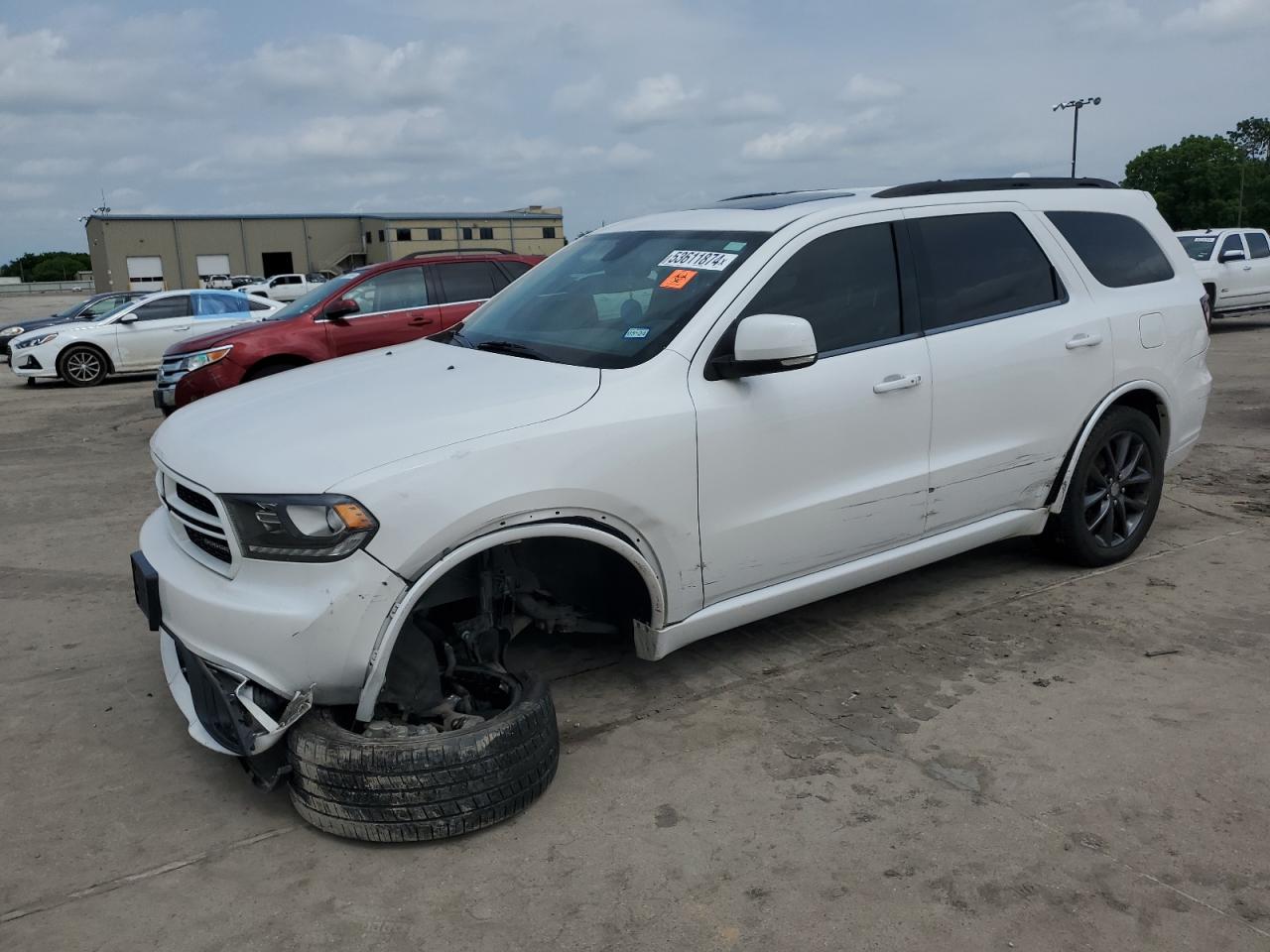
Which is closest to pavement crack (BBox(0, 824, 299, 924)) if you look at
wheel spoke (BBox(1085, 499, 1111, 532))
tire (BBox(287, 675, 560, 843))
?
tire (BBox(287, 675, 560, 843))

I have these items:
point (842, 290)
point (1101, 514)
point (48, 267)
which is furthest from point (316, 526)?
point (48, 267)

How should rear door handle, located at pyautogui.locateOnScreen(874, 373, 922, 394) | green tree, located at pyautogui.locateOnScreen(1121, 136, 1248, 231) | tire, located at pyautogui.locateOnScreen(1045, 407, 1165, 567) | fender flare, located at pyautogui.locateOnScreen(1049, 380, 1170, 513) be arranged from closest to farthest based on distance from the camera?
rear door handle, located at pyautogui.locateOnScreen(874, 373, 922, 394) < fender flare, located at pyautogui.locateOnScreen(1049, 380, 1170, 513) < tire, located at pyautogui.locateOnScreen(1045, 407, 1165, 567) < green tree, located at pyautogui.locateOnScreen(1121, 136, 1248, 231)

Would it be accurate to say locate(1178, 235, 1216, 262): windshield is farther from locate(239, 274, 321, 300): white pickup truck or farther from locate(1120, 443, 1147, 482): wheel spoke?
locate(239, 274, 321, 300): white pickup truck

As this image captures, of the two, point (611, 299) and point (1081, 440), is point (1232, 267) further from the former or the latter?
point (611, 299)

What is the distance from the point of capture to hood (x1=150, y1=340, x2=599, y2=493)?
121 inches

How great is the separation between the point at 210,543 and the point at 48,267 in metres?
125

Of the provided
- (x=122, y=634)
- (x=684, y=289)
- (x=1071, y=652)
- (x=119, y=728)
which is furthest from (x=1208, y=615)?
(x=122, y=634)

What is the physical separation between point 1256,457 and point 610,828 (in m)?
6.57

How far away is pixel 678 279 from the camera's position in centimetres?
393

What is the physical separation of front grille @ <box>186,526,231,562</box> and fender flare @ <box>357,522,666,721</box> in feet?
1.85

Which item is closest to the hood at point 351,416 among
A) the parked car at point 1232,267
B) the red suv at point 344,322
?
the red suv at point 344,322

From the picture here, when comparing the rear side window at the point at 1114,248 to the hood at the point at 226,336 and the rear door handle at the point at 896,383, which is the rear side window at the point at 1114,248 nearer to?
the rear door handle at the point at 896,383

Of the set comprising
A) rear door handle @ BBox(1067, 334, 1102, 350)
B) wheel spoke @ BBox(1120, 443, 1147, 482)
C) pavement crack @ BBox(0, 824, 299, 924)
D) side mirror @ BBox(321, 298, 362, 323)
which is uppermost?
side mirror @ BBox(321, 298, 362, 323)

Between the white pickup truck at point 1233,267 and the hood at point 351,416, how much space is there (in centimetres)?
1660
